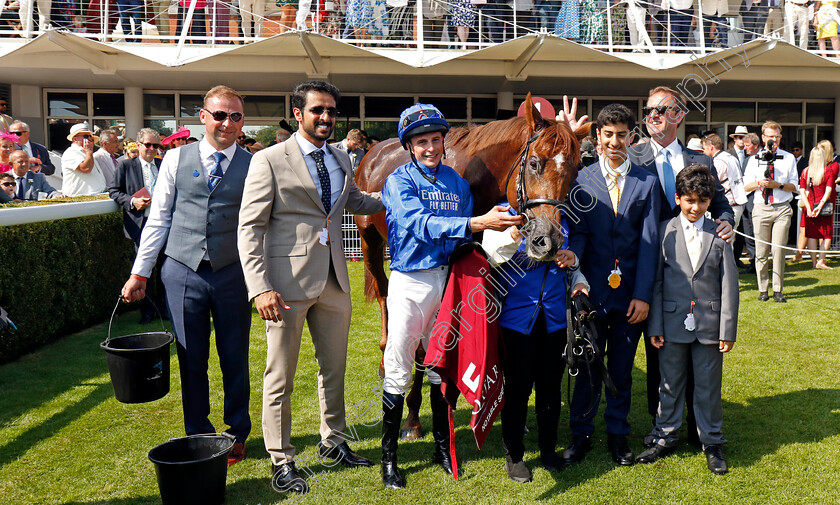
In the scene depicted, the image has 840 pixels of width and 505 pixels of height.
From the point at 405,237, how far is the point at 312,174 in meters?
0.60

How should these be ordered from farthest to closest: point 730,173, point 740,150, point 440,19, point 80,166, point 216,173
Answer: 1. point 440,19
2. point 740,150
3. point 730,173
4. point 80,166
5. point 216,173

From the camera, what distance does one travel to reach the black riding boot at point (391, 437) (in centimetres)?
338

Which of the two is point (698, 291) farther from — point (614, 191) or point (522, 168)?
point (522, 168)

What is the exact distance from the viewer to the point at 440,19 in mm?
12297

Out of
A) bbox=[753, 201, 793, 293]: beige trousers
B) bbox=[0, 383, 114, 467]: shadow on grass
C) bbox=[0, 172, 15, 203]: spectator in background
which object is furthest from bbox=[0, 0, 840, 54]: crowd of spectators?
bbox=[0, 383, 114, 467]: shadow on grass

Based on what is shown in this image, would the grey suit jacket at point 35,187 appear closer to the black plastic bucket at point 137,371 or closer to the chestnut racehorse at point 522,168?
the black plastic bucket at point 137,371

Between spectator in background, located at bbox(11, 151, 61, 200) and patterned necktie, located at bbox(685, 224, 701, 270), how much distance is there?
21.7ft

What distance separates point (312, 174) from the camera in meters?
3.37

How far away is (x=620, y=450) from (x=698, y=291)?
3.28 ft

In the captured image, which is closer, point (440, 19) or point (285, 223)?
point (285, 223)

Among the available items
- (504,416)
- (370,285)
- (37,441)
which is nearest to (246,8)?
(370,285)

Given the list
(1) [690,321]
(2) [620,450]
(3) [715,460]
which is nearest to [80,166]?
(2) [620,450]

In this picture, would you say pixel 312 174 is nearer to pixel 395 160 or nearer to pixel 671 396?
pixel 395 160

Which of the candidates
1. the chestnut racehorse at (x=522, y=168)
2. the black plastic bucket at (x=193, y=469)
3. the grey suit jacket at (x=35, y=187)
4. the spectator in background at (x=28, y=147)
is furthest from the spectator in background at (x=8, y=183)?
the black plastic bucket at (x=193, y=469)
